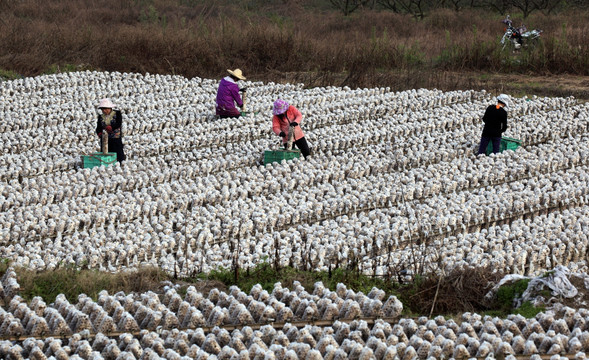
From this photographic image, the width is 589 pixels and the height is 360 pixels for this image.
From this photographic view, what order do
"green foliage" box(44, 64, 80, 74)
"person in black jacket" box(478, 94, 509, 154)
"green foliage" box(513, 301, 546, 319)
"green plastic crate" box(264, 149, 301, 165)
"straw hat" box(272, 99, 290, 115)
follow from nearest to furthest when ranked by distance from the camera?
"green foliage" box(513, 301, 546, 319) → "straw hat" box(272, 99, 290, 115) → "green plastic crate" box(264, 149, 301, 165) → "person in black jacket" box(478, 94, 509, 154) → "green foliage" box(44, 64, 80, 74)

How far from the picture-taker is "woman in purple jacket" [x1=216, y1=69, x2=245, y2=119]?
12266mm

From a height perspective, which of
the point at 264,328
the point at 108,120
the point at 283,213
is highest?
the point at 108,120

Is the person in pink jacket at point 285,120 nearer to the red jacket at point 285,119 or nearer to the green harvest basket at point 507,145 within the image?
the red jacket at point 285,119

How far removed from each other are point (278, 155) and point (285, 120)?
0.45 metres

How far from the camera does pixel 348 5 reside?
97.1ft

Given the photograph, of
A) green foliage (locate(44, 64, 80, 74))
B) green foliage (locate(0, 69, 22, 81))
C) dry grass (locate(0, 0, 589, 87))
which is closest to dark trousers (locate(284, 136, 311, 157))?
dry grass (locate(0, 0, 589, 87))

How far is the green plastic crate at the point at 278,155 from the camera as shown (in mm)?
10508

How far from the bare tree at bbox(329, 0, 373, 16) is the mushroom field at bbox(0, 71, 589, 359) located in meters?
14.8

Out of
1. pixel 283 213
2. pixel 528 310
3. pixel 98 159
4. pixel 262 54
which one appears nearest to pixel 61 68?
pixel 262 54

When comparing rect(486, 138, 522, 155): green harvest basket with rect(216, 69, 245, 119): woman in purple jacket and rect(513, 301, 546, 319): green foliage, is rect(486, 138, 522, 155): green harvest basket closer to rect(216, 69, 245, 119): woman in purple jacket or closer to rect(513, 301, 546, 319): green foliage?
rect(216, 69, 245, 119): woman in purple jacket

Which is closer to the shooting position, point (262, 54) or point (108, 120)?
point (108, 120)

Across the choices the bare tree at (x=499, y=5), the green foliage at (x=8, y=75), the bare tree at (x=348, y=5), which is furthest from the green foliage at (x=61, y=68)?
the bare tree at (x=499, y=5)

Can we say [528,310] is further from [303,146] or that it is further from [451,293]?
[303,146]

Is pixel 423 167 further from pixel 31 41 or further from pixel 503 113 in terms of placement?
pixel 31 41
